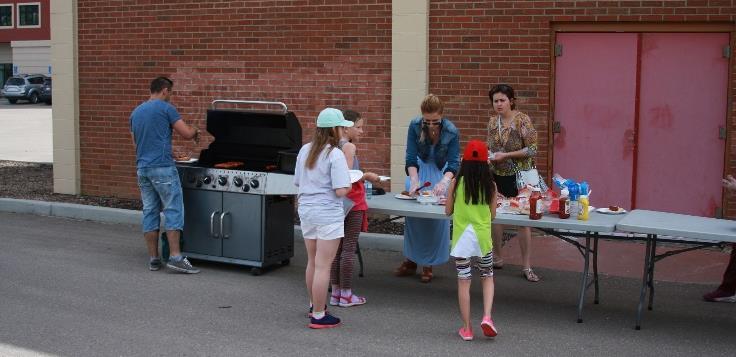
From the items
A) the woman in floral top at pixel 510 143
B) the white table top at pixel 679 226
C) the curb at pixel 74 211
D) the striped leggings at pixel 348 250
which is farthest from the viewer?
the curb at pixel 74 211

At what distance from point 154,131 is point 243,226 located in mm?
1176

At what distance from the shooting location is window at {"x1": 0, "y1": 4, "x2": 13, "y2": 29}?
59.2 metres

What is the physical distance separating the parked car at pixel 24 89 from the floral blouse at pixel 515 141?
46.2 metres

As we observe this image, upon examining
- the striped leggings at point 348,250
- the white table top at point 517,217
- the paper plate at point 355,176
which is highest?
the paper plate at point 355,176

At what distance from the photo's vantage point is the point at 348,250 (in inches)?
299

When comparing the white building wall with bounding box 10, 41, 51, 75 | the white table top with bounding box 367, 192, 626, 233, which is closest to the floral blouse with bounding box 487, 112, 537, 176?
the white table top with bounding box 367, 192, 626, 233

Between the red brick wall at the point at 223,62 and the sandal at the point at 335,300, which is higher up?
the red brick wall at the point at 223,62

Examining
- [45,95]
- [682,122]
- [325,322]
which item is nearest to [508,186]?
[325,322]

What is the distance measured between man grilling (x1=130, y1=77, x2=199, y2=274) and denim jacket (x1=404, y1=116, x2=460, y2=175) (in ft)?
6.58

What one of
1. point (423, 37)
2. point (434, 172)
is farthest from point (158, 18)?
point (434, 172)

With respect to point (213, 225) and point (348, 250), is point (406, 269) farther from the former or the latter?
point (213, 225)

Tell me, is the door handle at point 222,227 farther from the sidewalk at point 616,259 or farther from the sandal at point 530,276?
the sandal at point 530,276

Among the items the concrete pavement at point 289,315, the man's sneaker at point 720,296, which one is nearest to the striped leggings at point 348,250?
the concrete pavement at point 289,315

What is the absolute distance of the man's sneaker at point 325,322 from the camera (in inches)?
271
